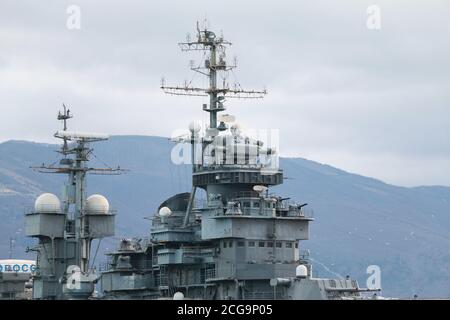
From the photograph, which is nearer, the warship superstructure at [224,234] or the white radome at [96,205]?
the warship superstructure at [224,234]

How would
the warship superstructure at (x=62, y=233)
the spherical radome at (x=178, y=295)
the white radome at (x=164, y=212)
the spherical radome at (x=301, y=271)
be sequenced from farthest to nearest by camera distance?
the warship superstructure at (x=62, y=233), the white radome at (x=164, y=212), the spherical radome at (x=178, y=295), the spherical radome at (x=301, y=271)

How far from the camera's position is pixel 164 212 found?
227 feet

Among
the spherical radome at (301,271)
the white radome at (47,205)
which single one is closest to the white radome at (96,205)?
the white radome at (47,205)

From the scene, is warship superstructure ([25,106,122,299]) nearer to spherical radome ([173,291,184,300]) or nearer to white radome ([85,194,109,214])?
white radome ([85,194,109,214])

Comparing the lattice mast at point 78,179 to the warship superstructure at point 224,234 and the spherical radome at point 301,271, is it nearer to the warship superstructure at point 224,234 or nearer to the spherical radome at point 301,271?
the warship superstructure at point 224,234

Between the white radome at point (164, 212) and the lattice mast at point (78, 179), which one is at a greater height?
the lattice mast at point (78, 179)

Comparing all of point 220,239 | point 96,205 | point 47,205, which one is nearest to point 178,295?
point 220,239

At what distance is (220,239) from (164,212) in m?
5.77

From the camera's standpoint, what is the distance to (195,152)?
68438 millimetres

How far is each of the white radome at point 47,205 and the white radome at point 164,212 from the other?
9.57m

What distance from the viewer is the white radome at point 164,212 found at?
68.9 m

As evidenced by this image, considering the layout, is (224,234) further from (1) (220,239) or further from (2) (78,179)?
(2) (78,179)

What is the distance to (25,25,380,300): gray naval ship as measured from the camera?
6328 cm
